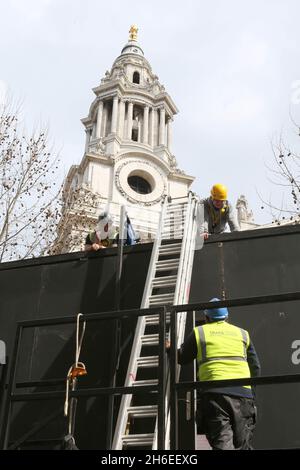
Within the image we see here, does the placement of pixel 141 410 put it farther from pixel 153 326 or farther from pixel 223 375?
pixel 153 326

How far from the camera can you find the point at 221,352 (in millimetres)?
5219

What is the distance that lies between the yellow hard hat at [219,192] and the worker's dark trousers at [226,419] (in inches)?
157

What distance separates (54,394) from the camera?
16.3ft

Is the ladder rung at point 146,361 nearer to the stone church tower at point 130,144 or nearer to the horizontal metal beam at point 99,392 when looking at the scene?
the horizontal metal beam at point 99,392

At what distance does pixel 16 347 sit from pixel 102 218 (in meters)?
3.75

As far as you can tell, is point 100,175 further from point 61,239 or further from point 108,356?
point 108,356

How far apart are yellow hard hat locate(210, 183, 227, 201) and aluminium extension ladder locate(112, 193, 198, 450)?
0.42 meters

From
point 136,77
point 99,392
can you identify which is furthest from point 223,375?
point 136,77

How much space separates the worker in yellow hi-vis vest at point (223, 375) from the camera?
4884mm

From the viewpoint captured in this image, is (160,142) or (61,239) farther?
(160,142)

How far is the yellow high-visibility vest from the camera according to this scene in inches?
202
